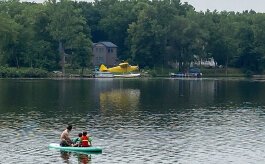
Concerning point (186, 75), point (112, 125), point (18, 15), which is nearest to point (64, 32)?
point (18, 15)

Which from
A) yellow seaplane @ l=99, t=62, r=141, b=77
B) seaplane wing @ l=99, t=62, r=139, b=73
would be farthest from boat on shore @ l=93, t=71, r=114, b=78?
seaplane wing @ l=99, t=62, r=139, b=73

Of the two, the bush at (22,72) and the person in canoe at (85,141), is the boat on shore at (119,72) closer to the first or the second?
the bush at (22,72)

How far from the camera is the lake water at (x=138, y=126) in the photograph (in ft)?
155

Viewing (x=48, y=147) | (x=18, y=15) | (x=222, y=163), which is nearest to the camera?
(x=222, y=163)

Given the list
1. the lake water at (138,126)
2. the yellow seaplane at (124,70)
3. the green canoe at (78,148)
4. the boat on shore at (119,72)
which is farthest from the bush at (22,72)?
the green canoe at (78,148)

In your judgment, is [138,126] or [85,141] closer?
[85,141]

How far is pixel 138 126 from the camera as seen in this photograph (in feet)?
209

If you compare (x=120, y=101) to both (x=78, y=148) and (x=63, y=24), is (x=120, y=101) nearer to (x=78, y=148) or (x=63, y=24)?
(x=78, y=148)

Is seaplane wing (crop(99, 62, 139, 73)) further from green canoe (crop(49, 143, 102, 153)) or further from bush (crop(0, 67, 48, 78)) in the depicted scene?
green canoe (crop(49, 143, 102, 153))

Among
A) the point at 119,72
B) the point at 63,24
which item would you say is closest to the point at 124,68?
the point at 119,72

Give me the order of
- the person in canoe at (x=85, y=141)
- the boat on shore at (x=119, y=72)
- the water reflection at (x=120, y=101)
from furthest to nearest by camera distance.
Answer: the boat on shore at (x=119, y=72), the water reflection at (x=120, y=101), the person in canoe at (x=85, y=141)

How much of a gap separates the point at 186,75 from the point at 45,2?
5136 centimetres

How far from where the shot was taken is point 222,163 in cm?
4428

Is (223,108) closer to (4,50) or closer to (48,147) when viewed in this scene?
(48,147)
